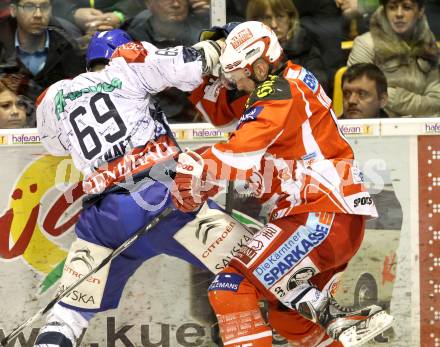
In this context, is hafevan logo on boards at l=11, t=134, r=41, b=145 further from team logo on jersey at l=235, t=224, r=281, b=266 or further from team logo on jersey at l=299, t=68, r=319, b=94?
team logo on jersey at l=299, t=68, r=319, b=94

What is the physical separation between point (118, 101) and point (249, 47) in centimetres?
63

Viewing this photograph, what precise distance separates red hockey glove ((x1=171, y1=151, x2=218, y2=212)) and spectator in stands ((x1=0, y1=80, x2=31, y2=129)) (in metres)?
1.10

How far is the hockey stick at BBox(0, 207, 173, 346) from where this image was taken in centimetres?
402

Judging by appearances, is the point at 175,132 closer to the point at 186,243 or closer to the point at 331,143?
the point at 186,243

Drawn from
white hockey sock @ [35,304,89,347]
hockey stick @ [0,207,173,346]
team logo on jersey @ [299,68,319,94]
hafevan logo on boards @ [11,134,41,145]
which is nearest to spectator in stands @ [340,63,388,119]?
team logo on jersey @ [299,68,319,94]

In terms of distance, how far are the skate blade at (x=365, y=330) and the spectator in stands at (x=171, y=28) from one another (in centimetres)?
139

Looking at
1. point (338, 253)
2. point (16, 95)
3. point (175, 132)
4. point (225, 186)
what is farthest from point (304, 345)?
point (16, 95)

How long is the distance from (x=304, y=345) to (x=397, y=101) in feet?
4.37

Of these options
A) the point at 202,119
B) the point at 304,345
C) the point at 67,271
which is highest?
the point at 202,119

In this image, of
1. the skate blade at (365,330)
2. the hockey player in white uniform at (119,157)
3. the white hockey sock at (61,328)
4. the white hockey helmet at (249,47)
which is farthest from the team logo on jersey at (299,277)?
the white hockey sock at (61,328)

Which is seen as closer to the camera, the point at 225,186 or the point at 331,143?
the point at 331,143

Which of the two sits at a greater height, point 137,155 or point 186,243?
point 137,155

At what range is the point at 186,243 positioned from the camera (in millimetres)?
4145

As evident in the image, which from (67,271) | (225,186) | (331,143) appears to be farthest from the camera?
(225,186)
